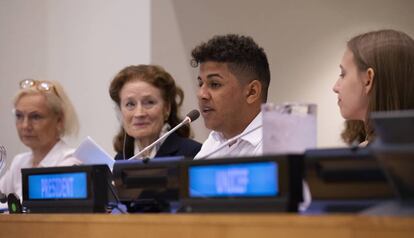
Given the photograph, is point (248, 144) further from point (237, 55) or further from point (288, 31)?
point (288, 31)

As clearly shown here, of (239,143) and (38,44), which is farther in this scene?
(38,44)

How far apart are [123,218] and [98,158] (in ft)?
2.40

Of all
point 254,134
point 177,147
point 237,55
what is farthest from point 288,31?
point 254,134

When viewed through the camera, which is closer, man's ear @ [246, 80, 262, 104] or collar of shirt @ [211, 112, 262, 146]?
collar of shirt @ [211, 112, 262, 146]

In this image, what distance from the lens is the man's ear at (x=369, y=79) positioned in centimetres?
175

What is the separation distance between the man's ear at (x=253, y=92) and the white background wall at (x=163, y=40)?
1.16 m

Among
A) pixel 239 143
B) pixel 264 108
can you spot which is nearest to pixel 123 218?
pixel 264 108

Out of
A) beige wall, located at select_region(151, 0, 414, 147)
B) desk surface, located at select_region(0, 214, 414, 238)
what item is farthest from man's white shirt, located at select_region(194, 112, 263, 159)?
beige wall, located at select_region(151, 0, 414, 147)

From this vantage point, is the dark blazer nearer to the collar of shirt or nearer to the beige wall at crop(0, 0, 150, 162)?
the collar of shirt

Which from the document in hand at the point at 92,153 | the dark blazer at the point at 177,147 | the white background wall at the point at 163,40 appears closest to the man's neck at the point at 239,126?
the dark blazer at the point at 177,147

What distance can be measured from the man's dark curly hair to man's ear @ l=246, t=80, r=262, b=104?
0.05 feet

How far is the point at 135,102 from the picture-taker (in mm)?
2721

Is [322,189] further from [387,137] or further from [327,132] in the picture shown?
[327,132]

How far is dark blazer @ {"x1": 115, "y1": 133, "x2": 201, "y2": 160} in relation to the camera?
2.58 meters
